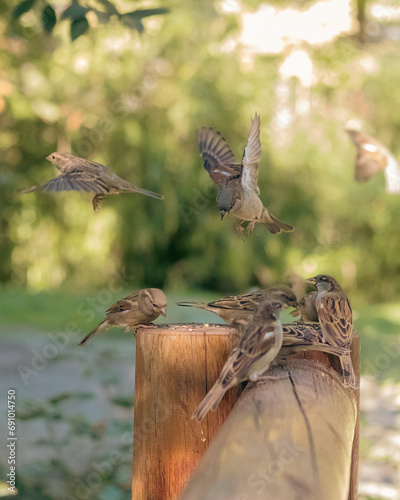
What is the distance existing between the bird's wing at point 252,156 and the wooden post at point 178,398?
0.92 meters

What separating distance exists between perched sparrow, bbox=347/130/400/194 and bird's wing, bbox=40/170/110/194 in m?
2.46

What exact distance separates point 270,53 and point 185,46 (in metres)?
1.98

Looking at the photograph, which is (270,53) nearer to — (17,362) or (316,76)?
(316,76)

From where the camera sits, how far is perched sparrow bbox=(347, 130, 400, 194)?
4820mm

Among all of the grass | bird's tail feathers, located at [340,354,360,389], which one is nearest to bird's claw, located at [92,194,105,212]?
bird's tail feathers, located at [340,354,360,389]

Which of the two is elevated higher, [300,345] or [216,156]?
[216,156]

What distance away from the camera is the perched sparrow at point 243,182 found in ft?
9.95

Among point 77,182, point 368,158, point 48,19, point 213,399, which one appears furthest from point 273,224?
point 368,158

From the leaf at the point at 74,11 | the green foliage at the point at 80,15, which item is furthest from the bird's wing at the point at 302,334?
the leaf at the point at 74,11

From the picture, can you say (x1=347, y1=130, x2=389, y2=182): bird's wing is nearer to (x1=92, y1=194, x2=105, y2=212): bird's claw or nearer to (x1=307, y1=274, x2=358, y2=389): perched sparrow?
(x1=307, y1=274, x2=358, y2=389): perched sparrow

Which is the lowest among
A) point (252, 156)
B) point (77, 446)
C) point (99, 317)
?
point (77, 446)

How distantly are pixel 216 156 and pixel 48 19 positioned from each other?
129cm

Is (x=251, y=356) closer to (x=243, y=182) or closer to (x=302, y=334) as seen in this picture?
(x=302, y=334)

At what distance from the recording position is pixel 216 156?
3.67 m
